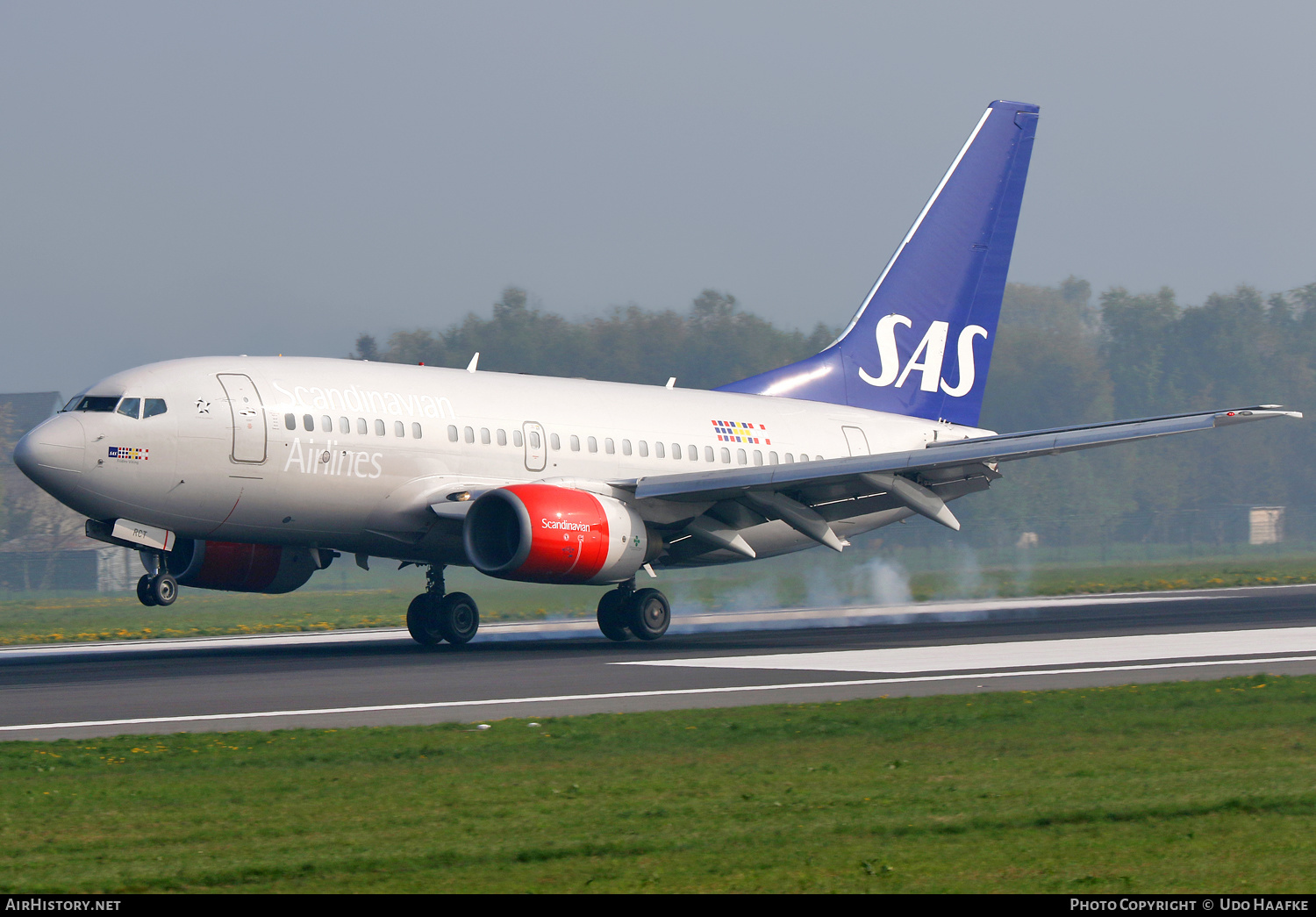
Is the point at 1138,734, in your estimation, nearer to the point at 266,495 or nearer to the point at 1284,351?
the point at 266,495

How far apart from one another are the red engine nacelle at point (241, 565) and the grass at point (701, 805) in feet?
39.6

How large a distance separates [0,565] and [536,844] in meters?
57.6

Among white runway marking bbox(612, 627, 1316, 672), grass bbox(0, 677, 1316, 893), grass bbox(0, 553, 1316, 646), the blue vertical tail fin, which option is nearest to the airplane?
the blue vertical tail fin

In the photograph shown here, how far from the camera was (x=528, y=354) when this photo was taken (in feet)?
216

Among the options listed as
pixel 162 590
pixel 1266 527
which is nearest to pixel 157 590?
pixel 162 590

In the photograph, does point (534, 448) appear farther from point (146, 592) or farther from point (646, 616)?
point (146, 592)

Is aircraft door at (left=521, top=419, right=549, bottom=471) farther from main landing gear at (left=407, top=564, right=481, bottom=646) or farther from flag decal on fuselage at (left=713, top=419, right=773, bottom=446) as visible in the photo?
flag decal on fuselage at (left=713, top=419, right=773, bottom=446)

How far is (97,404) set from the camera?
73.4 feet

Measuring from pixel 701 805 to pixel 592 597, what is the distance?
2184cm

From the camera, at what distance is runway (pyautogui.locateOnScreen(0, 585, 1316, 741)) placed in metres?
15.8

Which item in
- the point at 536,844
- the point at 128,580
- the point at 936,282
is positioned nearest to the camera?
the point at 536,844

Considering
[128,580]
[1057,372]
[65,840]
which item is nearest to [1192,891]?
[65,840]

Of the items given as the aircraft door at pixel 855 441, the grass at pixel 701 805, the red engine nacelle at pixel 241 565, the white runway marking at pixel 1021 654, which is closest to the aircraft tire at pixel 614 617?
the white runway marking at pixel 1021 654

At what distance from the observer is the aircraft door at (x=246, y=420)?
2262cm
